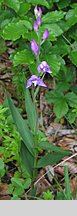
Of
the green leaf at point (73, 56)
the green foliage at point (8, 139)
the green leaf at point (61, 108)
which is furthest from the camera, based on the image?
the green leaf at point (61, 108)

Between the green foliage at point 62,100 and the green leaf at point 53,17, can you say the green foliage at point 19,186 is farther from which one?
the green leaf at point 53,17

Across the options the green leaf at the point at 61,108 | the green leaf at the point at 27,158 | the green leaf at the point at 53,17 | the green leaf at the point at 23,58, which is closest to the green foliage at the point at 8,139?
the green leaf at the point at 27,158

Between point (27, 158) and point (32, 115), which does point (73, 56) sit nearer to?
point (32, 115)

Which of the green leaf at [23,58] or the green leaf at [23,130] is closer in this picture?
the green leaf at [23,130]

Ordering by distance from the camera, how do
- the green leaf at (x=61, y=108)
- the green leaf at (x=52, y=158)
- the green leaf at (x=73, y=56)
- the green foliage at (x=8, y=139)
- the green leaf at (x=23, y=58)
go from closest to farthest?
the green leaf at (x=52, y=158) → the green foliage at (x=8, y=139) → the green leaf at (x=23, y=58) → the green leaf at (x=73, y=56) → the green leaf at (x=61, y=108)

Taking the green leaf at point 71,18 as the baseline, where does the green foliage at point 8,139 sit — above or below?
below

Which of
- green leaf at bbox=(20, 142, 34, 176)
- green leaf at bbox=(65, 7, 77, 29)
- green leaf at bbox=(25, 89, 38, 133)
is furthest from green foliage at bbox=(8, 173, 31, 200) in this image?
green leaf at bbox=(65, 7, 77, 29)

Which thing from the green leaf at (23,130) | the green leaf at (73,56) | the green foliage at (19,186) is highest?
the green leaf at (73,56)

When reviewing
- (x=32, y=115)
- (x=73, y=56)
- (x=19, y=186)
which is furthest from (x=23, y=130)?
(x=73, y=56)
